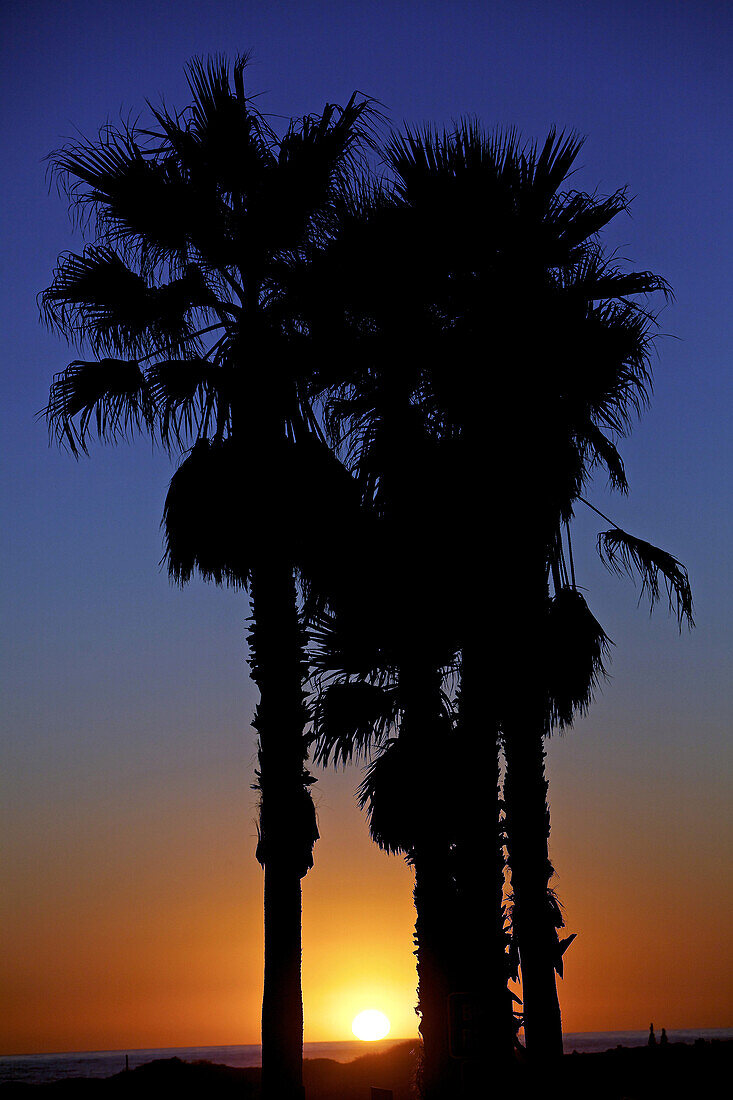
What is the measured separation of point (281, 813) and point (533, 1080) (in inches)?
195

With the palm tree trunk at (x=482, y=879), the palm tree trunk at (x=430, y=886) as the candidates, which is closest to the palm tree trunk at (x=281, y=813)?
the palm tree trunk at (x=430, y=886)

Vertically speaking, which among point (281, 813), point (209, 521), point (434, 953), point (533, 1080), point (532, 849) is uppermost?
point (209, 521)

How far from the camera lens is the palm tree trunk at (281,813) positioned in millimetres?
12492

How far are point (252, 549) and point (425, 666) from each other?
2649mm

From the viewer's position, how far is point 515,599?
41.1 ft

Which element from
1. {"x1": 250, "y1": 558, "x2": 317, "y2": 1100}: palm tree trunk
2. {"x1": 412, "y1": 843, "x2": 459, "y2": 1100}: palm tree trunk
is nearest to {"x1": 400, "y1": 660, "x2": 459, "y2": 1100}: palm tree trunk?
{"x1": 412, "y1": 843, "x2": 459, "y2": 1100}: palm tree trunk

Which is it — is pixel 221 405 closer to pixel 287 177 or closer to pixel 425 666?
pixel 287 177

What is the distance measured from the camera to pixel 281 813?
1308 cm

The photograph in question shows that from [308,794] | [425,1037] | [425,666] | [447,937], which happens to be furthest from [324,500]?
[425,1037]

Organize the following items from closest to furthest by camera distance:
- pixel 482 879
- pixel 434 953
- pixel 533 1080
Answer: pixel 482 879 → pixel 434 953 → pixel 533 1080

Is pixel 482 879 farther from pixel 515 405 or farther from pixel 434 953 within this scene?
pixel 515 405

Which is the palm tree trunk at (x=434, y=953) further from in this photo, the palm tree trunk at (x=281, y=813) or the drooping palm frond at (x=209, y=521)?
the drooping palm frond at (x=209, y=521)

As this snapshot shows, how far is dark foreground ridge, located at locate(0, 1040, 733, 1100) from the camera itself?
19.7m

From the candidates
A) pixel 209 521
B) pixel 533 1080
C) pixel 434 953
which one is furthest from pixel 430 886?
pixel 209 521
